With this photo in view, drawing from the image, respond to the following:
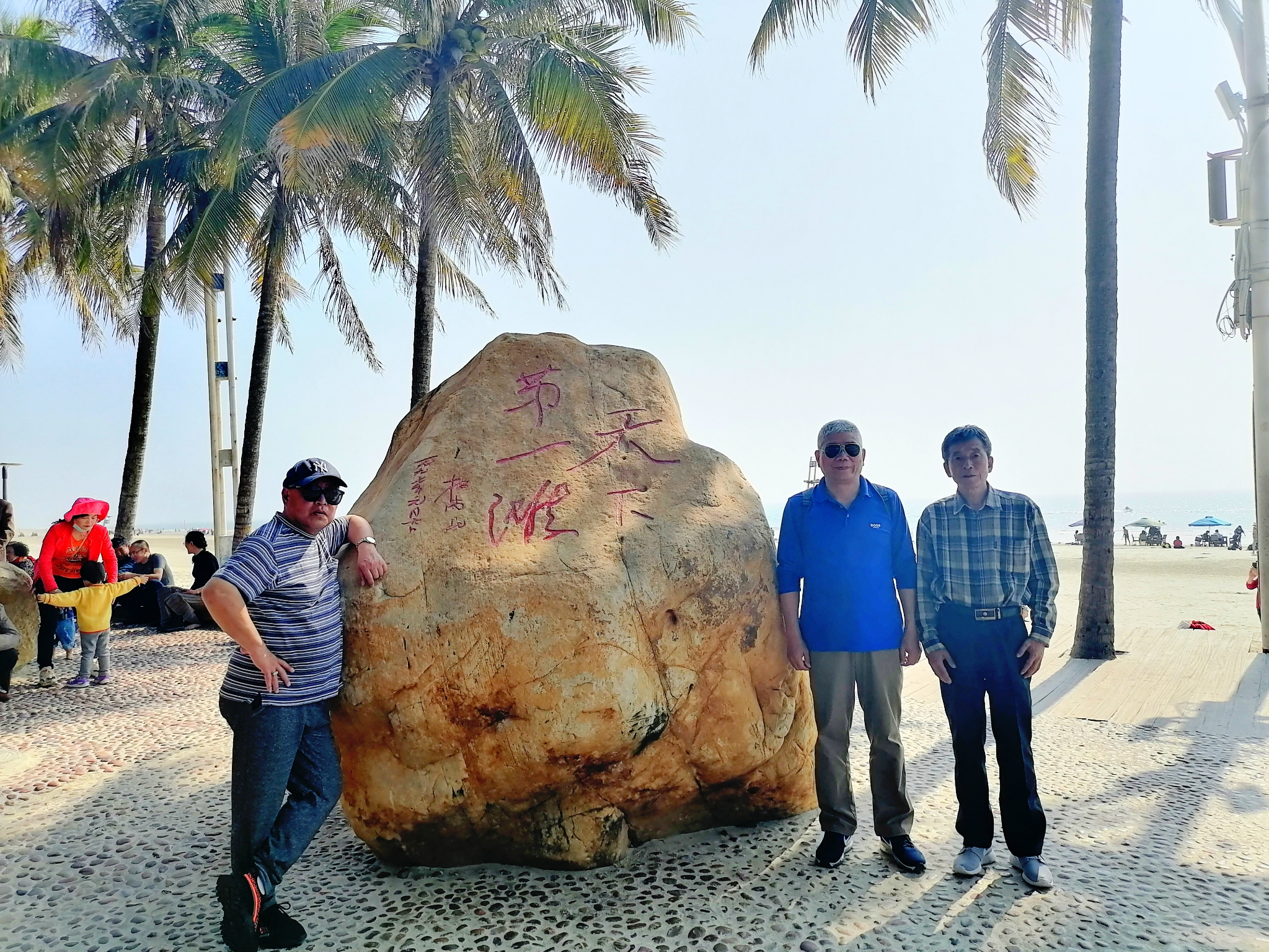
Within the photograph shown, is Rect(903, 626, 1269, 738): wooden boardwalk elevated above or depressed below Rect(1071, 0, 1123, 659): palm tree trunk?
below

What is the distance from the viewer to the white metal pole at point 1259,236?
838 cm

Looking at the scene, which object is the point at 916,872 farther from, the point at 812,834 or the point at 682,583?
the point at 682,583

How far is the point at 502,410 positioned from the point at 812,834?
2.55 metres

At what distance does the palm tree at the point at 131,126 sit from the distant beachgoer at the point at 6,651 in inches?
250

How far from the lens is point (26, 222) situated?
1416 cm

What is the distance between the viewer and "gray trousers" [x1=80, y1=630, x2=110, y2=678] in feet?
25.2

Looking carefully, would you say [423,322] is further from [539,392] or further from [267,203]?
[539,392]

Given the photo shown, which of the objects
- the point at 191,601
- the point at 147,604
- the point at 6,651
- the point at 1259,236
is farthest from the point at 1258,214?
the point at 147,604

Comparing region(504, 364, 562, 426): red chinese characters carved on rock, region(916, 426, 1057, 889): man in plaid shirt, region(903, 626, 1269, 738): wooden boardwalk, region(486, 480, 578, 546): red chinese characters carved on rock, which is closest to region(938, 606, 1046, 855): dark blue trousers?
region(916, 426, 1057, 889): man in plaid shirt

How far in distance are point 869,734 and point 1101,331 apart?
6396mm

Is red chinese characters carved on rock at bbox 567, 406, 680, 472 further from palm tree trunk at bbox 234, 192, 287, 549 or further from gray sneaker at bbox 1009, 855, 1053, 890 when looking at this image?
palm tree trunk at bbox 234, 192, 287, 549

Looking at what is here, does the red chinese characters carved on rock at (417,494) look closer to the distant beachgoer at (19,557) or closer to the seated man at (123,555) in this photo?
the distant beachgoer at (19,557)

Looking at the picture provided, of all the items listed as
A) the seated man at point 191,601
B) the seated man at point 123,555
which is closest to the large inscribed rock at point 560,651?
the seated man at point 191,601

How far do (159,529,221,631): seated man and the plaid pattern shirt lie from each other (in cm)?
984
